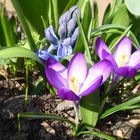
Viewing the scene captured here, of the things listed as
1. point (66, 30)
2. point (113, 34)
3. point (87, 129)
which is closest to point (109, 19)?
point (113, 34)

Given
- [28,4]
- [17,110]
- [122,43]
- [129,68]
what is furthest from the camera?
[28,4]

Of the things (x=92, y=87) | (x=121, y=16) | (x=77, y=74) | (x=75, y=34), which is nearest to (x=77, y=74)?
(x=77, y=74)

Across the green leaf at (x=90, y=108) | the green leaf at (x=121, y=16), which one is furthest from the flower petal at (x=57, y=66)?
the green leaf at (x=121, y=16)

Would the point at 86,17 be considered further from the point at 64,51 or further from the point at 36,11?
the point at 36,11

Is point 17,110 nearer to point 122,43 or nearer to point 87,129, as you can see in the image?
point 87,129

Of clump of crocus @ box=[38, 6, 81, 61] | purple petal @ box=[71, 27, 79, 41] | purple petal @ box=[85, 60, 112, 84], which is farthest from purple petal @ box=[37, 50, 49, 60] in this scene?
purple petal @ box=[85, 60, 112, 84]
